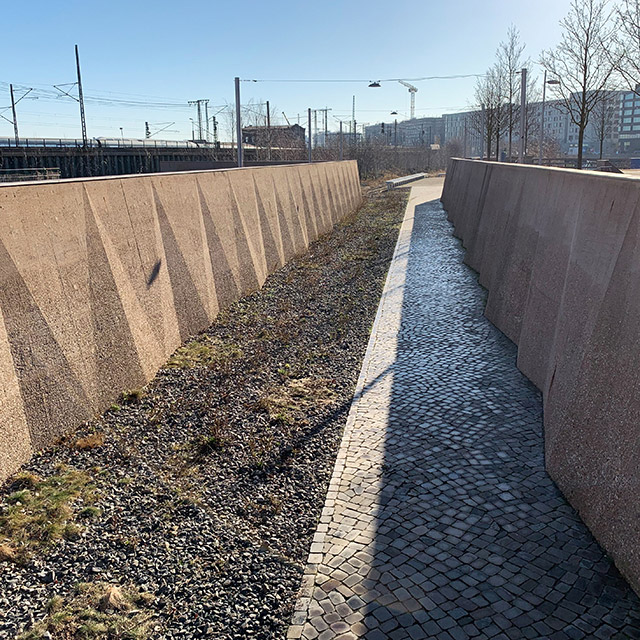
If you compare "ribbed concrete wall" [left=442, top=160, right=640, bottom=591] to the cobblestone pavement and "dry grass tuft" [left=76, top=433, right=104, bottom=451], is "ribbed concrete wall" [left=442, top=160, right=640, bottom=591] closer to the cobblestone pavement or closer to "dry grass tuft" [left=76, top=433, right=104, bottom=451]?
the cobblestone pavement

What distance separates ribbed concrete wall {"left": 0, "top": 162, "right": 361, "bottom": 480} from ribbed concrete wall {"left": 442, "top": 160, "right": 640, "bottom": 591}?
5.31 metres

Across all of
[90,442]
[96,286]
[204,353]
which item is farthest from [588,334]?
[204,353]

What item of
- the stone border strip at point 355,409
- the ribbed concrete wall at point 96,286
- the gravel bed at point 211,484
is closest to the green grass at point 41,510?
the gravel bed at point 211,484

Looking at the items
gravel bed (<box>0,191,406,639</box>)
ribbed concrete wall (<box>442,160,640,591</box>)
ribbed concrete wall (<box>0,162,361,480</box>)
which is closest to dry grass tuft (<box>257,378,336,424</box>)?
gravel bed (<box>0,191,406,639</box>)

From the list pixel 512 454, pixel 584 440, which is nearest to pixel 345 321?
pixel 512 454

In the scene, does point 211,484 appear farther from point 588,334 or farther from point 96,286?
point 588,334

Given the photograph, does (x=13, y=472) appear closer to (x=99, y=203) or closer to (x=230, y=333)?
(x=99, y=203)

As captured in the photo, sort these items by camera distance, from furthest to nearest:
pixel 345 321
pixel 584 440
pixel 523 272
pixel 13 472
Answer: pixel 345 321 < pixel 523 272 < pixel 13 472 < pixel 584 440

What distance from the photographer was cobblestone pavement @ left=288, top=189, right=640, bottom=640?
14.3 ft

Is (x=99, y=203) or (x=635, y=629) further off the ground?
(x=99, y=203)

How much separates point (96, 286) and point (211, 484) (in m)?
3.41

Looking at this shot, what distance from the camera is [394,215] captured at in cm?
3341

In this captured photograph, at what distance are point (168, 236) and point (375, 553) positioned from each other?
726cm

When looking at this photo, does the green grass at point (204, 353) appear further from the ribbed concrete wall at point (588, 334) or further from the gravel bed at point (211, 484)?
the ribbed concrete wall at point (588, 334)
